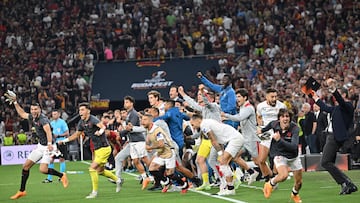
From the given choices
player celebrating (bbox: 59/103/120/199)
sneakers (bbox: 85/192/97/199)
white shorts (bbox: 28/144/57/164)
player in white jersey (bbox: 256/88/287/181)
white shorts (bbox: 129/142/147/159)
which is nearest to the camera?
sneakers (bbox: 85/192/97/199)

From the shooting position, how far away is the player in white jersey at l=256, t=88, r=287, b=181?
18.1 m

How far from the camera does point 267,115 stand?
18.8 metres

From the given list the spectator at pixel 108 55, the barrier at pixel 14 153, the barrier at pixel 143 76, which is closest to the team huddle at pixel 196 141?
the barrier at pixel 14 153

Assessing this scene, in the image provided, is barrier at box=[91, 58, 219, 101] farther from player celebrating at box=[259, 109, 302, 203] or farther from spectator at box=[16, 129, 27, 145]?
player celebrating at box=[259, 109, 302, 203]

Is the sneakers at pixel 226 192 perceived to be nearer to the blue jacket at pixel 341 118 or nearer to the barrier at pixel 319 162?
the blue jacket at pixel 341 118

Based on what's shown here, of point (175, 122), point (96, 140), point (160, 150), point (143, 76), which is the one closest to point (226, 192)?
point (160, 150)

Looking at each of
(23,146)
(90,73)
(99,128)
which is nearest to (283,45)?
(90,73)

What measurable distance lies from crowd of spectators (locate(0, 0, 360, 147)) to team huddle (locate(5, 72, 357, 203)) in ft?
41.6

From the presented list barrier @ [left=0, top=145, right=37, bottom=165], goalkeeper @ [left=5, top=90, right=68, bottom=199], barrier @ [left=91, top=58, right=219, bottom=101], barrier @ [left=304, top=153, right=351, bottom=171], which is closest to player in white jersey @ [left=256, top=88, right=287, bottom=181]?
barrier @ [left=304, top=153, right=351, bottom=171]

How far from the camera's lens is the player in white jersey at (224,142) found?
16797 millimetres

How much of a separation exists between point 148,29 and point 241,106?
78.3 ft

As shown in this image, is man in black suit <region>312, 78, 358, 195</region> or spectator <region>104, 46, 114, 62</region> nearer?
man in black suit <region>312, 78, 358, 195</region>

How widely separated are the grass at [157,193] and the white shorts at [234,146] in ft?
2.83

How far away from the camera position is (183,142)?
20.0 metres
